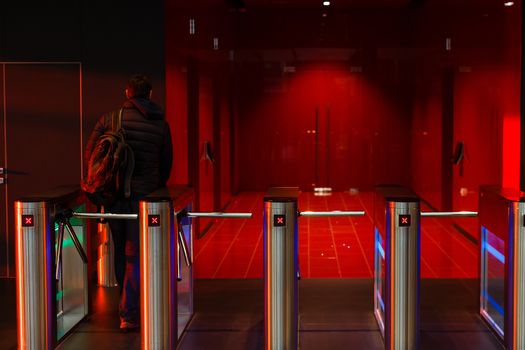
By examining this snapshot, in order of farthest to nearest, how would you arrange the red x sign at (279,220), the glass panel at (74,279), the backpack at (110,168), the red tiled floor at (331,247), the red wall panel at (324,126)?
the red wall panel at (324,126)
the red tiled floor at (331,247)
the glass panel at (74,279)
the backpack at (110,168)
the red x sign at (279,220)

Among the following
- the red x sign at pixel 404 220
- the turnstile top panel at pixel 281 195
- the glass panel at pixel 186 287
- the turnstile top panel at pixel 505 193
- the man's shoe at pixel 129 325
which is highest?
the turnstile top panel at pixel 281 195

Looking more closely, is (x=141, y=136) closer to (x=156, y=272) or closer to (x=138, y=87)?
(x=138, y=87)

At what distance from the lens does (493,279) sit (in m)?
4.32

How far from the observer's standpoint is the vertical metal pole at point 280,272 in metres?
3.53

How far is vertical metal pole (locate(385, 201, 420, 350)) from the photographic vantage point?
3.56 metres

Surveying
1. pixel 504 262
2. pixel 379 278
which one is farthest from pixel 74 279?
pixel 504 262

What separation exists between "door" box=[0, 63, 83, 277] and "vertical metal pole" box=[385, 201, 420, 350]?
271cm

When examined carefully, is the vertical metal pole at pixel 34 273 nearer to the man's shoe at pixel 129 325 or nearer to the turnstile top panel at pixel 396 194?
the man's shoe at pixel 129 325

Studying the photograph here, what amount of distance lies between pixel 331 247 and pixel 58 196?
371cm

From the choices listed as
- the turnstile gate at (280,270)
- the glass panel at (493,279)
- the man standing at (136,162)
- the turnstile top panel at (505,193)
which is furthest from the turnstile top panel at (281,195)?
the glass panel at (493,279)

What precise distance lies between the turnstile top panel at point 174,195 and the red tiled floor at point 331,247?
1.87 m

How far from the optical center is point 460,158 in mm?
7586

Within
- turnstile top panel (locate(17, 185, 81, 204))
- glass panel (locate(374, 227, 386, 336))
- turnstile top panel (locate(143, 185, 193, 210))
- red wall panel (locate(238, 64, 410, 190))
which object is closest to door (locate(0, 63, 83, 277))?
turnstile top panel (locate(17, 185, 81, 204))

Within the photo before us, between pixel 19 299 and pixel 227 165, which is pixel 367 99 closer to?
pixel 227 165
